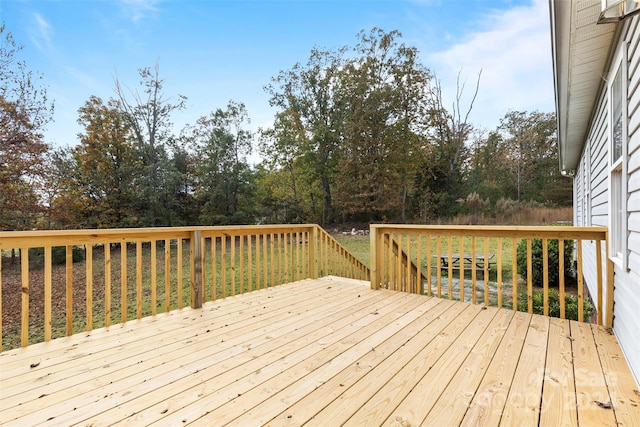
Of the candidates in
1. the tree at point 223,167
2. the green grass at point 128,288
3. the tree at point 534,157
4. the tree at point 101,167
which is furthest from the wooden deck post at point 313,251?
the tree at point 534,157

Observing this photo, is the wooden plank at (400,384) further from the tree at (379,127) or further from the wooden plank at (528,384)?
the tree at (379,127)

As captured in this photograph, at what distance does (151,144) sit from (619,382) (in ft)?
48.4

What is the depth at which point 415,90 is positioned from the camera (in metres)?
16.0

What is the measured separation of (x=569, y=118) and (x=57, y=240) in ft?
19.2

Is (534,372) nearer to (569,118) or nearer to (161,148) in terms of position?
(569,118)

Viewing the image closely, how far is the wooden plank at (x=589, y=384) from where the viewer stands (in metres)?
1.40

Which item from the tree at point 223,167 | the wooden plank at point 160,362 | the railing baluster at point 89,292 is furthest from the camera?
the tree at point 223,167

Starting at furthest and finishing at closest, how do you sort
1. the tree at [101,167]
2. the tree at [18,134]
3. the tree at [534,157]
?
the tree at [534,157] < the tree at [101,167] < the tree at [18,134]

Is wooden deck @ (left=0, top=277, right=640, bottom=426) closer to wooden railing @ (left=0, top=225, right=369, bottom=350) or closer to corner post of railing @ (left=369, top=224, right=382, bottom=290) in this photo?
wooden railing @ (left=0, top=225, right=369, bottom=350)

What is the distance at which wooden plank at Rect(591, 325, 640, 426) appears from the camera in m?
1.42

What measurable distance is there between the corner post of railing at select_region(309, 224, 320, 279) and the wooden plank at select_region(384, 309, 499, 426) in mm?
2470

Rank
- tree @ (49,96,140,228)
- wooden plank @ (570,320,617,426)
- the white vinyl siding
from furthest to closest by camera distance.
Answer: tree @ (49,96,140,228) → the white vinyl siding → wooden plank @ (570,320,617,426)

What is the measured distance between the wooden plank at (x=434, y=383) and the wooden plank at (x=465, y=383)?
0.02 metres

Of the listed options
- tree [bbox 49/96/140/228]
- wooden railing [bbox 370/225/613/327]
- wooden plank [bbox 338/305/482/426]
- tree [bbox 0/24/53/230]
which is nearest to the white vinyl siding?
wooden railing [bbox 370/225/613/327]
